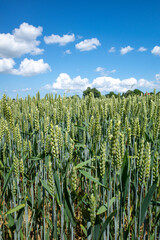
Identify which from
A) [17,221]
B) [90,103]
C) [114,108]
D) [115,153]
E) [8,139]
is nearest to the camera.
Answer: [115,153]

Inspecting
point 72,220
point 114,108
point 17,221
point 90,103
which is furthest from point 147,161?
point 90,103

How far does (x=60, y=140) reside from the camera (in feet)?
3.62

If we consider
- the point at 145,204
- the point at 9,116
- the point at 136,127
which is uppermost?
the point at 9,116

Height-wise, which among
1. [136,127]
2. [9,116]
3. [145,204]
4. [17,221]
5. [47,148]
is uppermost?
[9,116]

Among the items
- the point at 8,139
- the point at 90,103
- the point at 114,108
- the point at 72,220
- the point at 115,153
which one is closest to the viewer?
the point at 115,153

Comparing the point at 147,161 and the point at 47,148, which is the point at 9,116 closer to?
the point at 47,148

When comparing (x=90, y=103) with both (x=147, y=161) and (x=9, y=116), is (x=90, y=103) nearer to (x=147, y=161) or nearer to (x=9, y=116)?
(x=9, y=116)

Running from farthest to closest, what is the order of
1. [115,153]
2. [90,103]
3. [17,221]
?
[90,103]
[17,221]
[115,153]

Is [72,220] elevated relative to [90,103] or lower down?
lower down

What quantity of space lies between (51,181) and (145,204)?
0.48 m

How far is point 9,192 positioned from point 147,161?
3.54 ft

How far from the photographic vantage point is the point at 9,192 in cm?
131

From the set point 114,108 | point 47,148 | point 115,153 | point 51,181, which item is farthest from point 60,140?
point 114,108

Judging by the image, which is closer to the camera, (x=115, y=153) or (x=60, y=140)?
(x=115, y=153)
